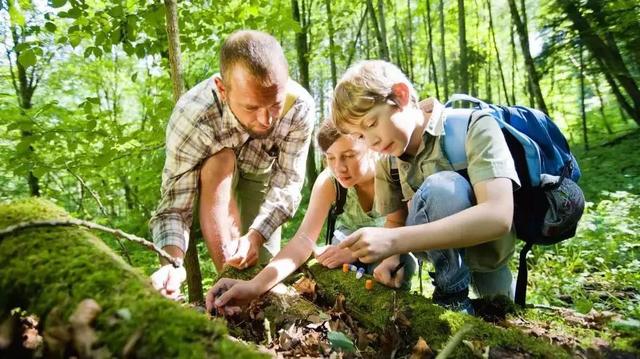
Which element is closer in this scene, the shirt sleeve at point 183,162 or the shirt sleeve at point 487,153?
the shirt sleeve at point 487,153

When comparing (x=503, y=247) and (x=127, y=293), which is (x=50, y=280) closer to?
(x=127, y=293)

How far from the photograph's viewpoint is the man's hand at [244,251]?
2.59m

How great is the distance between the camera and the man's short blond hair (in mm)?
2563

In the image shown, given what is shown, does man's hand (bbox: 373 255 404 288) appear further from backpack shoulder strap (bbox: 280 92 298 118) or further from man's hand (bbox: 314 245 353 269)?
backpack shoulder strap (bbox: 280 92 298 118)

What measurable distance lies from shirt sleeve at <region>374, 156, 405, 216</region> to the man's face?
2.47 feet

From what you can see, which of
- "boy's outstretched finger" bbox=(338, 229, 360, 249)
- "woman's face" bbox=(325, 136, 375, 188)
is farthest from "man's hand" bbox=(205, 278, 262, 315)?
"woman's face" bbox=(325, 136, 375, 188)

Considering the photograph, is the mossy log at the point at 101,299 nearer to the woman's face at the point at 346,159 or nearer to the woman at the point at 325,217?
the woman at the point at 325,217

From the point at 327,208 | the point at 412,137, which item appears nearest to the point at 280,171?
the point at 327,208

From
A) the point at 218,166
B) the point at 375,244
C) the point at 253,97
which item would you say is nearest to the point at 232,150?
the point at 218,166

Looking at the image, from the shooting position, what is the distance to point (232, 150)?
3191 millimetres

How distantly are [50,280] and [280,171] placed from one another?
248 cm

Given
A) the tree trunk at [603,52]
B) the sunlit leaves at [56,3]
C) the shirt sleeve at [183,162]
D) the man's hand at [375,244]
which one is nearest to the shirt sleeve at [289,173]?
the shirt sleeve at [183,162]

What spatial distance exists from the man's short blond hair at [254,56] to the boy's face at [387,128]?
66 centimetres

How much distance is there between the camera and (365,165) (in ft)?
10.4
